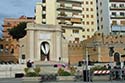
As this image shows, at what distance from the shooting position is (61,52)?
248 ft

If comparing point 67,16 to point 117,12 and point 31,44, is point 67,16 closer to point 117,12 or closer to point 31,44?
point 117,12

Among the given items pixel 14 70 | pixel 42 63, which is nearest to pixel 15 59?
pixel 42 63

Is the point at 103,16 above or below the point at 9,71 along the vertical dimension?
above

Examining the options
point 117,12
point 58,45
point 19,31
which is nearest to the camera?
point 58,45

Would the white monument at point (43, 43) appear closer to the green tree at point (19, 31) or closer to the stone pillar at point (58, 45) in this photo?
the stone pillar at point (58, 45)

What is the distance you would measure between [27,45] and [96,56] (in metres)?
20.5

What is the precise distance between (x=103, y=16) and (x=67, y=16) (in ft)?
41.3

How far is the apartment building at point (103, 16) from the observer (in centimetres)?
10555

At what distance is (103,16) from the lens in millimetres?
108000

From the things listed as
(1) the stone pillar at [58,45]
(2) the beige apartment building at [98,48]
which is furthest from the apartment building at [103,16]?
(1) the stone pillar at [58,45]

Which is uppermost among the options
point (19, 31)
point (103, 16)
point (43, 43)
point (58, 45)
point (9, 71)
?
point (103, 16)

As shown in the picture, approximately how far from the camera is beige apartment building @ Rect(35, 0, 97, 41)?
4001 inches

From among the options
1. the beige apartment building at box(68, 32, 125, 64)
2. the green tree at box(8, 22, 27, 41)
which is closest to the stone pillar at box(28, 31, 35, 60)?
the beige apartment building at box(68, 32, 125, 64)

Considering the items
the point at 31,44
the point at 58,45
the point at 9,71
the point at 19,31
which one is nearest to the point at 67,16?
the point at 19,31
